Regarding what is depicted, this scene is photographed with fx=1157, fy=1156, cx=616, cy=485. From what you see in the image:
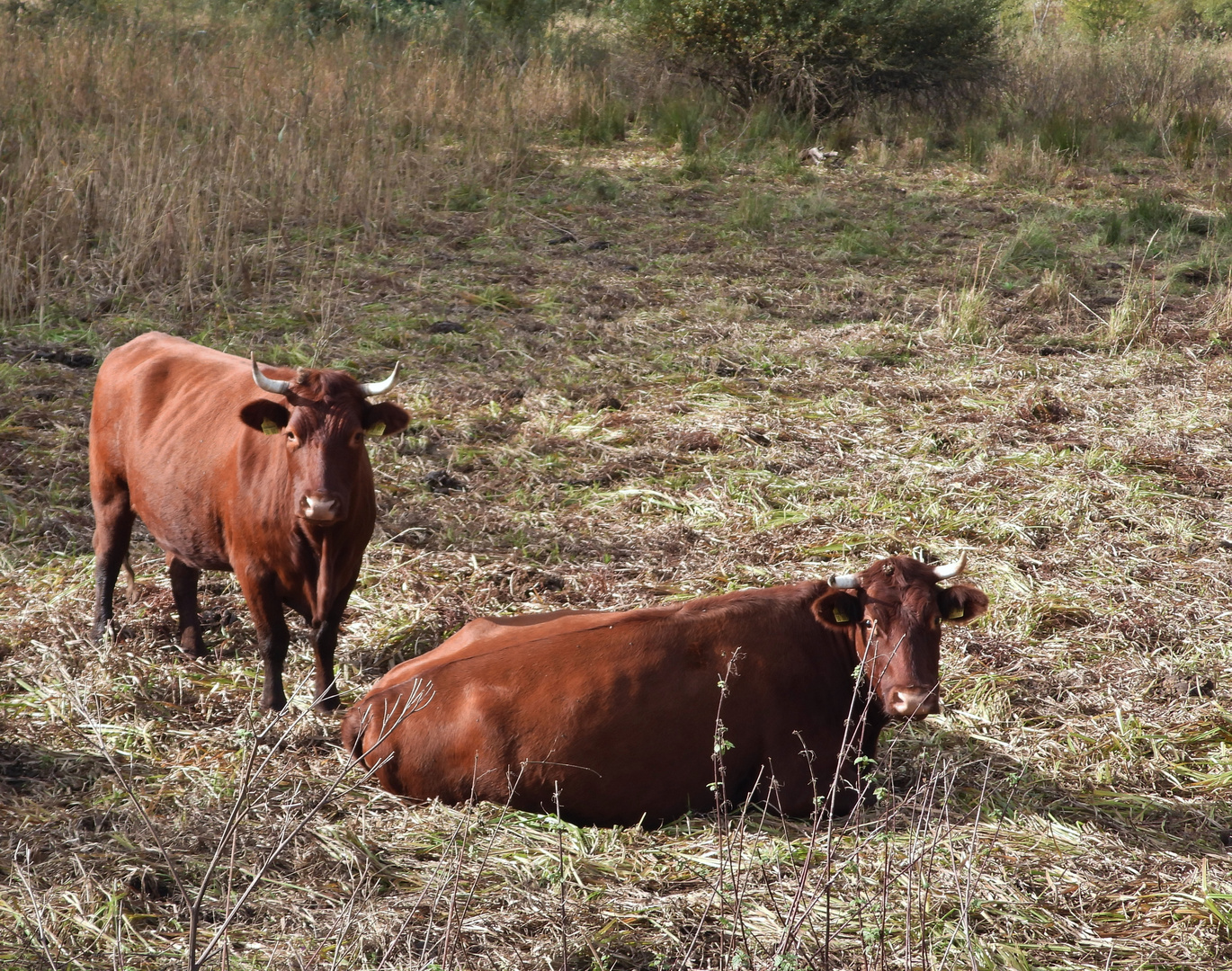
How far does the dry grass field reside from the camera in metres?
3.28

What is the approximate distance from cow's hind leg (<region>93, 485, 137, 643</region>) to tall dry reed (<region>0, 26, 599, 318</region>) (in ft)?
13.3

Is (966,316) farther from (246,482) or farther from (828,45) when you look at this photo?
(828,45)

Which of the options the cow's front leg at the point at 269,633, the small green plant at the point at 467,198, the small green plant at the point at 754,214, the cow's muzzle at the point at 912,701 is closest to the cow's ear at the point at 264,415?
the cow's front leg at the point at 269,633

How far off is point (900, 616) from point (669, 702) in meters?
0.85

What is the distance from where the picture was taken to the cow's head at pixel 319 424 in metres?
4.30

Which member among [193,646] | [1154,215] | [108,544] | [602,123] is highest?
[602,123]

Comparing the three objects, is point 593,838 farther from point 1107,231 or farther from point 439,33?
point 439,33

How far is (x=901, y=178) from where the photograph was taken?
1427 cm

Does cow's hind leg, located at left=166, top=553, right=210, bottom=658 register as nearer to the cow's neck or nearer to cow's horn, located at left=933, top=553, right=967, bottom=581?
the cow's neck

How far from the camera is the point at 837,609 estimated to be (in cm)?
403

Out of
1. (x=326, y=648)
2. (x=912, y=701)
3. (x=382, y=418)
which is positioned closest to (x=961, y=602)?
(x=912, y=701)

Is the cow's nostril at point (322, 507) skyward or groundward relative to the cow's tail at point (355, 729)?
skyward

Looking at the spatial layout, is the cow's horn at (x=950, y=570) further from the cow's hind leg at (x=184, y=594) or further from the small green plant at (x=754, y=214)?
the small green plant at (x=754, y=214)

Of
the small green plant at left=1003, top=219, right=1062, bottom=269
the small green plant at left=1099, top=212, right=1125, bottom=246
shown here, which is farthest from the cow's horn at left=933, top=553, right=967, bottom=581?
the small green plant at left=1099, top=212, right=1125, bottom=246
